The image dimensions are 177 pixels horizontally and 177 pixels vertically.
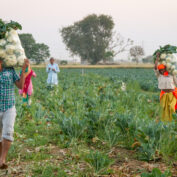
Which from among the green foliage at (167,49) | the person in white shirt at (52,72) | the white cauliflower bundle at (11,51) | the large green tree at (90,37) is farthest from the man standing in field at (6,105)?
the large green tree at (90,37)

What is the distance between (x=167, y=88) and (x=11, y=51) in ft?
12.3

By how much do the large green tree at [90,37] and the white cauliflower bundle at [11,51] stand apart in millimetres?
55069

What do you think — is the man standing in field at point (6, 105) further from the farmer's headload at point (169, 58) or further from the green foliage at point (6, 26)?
the farmer's headload at point (169, 58)

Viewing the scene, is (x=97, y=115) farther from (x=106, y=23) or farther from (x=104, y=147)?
(x=106, y=23)

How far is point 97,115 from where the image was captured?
4.65 metres

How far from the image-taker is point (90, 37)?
5844 cm

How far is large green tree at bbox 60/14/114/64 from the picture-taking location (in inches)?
2299

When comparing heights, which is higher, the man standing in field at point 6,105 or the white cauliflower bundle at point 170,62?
the white cauliflower bundle at point 170,62

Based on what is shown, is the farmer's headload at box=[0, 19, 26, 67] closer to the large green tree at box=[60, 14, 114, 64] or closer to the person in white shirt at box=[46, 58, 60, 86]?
the person in white shirt at box=[46, 58, 60, 86]

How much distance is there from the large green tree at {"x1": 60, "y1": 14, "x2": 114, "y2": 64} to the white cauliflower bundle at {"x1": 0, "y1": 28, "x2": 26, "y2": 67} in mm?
55069

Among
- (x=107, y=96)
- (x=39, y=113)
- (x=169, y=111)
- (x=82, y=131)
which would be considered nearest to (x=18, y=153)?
(x=82, y=131)

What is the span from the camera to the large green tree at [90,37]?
58.4 metres

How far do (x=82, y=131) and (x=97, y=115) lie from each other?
39 cm

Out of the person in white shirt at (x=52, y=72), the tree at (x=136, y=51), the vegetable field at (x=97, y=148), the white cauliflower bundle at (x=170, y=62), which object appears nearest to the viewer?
the vegetable field at (x=97, y=148)
